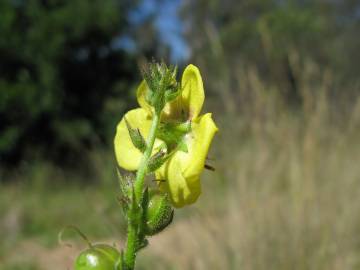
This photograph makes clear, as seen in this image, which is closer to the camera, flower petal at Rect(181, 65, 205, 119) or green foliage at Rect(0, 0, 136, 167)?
flower petal at Rect(181, 65, 205, 119)

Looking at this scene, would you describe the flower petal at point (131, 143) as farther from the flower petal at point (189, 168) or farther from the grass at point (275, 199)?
the grass at point (275, 199)

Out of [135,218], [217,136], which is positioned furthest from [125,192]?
[217,136]

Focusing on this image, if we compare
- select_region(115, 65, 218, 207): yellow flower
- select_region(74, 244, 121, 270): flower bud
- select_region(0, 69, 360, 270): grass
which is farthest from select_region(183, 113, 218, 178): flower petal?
select_region(0, 69, 360, 270): grass

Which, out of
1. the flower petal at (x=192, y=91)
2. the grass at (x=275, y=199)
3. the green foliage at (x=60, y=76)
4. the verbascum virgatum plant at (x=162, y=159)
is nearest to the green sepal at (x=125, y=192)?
the verbascum virgatum plant at (x=162, y=159)

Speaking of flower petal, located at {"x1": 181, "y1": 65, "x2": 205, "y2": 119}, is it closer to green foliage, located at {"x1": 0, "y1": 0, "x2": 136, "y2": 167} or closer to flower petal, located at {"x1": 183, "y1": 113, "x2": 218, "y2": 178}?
flower petal, located at {"x1": 183, "y1": 113, "x2": 218, "y2": 178}

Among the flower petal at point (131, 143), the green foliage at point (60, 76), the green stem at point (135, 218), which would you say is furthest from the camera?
the green foliage at point (60, 76)

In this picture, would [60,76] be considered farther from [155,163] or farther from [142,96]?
[155,163]
